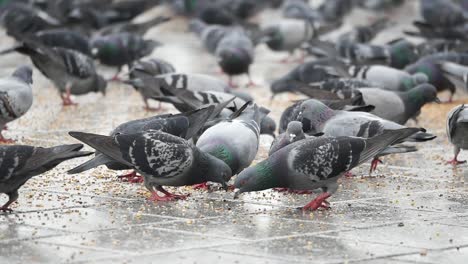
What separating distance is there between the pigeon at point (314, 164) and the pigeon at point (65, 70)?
23.5 ft

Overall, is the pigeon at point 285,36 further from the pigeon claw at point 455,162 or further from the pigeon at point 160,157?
the pigeon at point 160,157

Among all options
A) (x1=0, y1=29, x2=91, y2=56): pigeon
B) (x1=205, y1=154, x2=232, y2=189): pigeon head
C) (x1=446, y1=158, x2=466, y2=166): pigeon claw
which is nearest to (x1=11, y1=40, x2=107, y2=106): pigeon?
(x1=0, y1=29, x2=91, y2=56): pigeon

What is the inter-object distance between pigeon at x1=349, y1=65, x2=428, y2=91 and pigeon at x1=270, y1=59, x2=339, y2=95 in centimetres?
46

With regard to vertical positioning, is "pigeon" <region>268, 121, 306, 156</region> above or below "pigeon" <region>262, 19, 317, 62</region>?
above

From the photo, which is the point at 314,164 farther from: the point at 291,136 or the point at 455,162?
the point at 455,162

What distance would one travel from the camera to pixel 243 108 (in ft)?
32.4

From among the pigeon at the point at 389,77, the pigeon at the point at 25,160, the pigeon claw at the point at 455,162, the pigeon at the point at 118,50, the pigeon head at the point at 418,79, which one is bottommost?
the pigeon at the point at 118,50

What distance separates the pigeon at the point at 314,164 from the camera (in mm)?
8047

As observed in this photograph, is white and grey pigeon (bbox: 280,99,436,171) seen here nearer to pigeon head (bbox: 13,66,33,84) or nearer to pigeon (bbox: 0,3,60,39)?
pigeon head (bbox: 13,66,33,84)

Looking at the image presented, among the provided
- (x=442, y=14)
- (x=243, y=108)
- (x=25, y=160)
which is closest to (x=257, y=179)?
(x=25, y=160)

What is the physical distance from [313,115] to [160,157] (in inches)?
79.4

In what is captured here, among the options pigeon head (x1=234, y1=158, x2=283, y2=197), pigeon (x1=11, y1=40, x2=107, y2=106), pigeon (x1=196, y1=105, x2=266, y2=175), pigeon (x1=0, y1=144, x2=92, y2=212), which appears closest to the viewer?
pigeon (x1=0, y1=144, x2=92, y2=212)

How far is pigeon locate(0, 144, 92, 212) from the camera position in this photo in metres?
7.73

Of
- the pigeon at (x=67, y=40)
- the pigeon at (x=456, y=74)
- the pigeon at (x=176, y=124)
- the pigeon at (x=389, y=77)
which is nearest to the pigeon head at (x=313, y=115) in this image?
the pigeon at (x=176, y=124)
